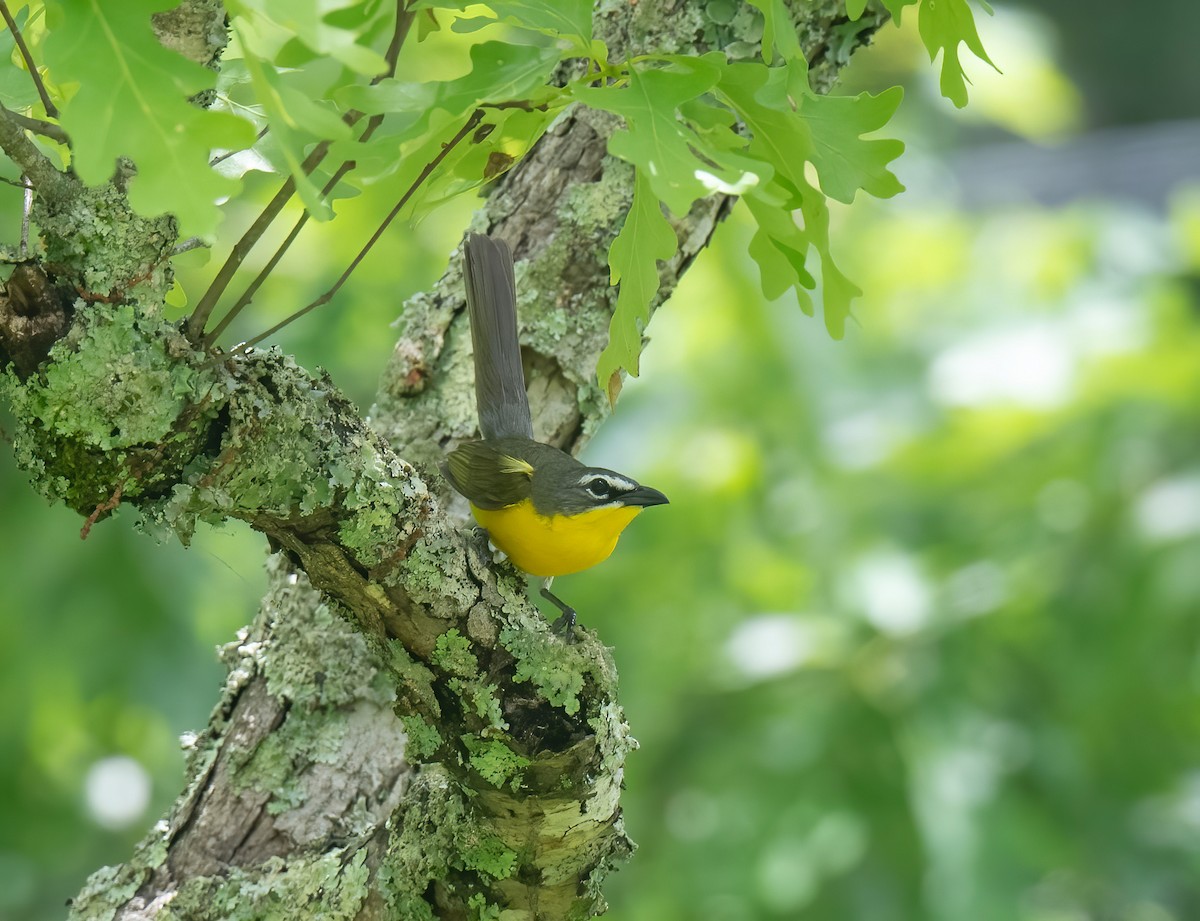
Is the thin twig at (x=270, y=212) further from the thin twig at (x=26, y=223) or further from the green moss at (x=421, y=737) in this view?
the green moss at (x=421, y=737)

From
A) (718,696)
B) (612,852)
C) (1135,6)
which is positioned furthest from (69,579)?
(1135,6)

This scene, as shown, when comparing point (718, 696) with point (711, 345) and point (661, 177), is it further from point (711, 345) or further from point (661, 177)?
point (661, 177)

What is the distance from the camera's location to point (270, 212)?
1.91m

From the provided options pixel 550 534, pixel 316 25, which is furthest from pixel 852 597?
pixel 316 25

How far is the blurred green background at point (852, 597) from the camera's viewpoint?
6504mm

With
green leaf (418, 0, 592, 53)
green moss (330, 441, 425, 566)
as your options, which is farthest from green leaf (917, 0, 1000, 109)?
green moss (330, 441, 425, 566)

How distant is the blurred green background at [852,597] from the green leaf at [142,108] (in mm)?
4978

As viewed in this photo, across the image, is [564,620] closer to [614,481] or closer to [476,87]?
[614,481]

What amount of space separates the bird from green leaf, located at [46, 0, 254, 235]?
69.0 inches

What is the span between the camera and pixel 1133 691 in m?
6.86

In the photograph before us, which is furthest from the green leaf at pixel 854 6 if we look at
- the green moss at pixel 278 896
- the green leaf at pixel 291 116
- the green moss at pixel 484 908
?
the green moss at pixel 278 896

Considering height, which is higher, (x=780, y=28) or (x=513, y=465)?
(x=513, y=465)

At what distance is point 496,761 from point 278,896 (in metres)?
0.72

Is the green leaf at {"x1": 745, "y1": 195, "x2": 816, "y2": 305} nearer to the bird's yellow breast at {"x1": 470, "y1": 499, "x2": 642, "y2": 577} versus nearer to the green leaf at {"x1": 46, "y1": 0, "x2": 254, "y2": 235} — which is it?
the green leaf at {"x1": 46, "y1": 0, "x2": 254, "y2": 235}
